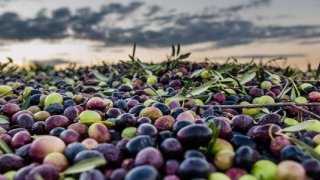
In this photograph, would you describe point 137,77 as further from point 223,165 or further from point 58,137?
point 223,165

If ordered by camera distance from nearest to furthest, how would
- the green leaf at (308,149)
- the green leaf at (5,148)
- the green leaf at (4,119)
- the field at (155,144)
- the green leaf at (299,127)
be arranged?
the field at (155,144) → the green leaf at (308,149) → the green leaf at (299,127) → the green leaf at (5,148) → the green leaf at (4,119)

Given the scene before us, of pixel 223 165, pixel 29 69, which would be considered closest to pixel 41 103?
pixel 223 165

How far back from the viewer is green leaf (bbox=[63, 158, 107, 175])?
5.68 ft

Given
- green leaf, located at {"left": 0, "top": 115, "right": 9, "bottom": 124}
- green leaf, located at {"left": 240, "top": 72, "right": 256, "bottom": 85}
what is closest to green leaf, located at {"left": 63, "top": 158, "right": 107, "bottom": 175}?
green leaf, located at {"left": 0, "top": 115, "right": 9, "bottom": 124}

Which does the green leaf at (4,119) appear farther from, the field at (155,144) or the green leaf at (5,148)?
the green leaf at (5,148)

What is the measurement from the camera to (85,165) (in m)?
1.75

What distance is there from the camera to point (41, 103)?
3.20m

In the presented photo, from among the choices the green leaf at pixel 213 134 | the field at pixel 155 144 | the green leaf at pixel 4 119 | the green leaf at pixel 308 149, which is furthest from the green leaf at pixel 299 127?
the green leaf at pixel 4 119

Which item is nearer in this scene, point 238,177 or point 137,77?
point 238,177

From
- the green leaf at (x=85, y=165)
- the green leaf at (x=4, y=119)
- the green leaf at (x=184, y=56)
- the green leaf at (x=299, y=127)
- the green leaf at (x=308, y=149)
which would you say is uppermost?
the green leaf at (x=184, y=56)

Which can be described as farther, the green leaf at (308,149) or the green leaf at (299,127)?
the green leaf at (299,127)

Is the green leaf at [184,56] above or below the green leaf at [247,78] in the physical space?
above

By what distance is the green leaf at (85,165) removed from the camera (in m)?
1.73

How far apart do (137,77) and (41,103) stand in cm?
174
